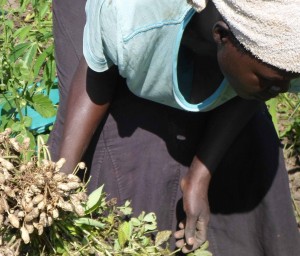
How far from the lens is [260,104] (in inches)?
86.6

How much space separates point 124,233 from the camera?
1.84 meters

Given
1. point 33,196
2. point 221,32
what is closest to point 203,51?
point 221,32

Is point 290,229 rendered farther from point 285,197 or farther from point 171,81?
point 171,81

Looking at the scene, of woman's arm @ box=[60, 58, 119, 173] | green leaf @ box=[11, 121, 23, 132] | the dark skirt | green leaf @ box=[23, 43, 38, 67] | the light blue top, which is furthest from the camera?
green leaf @ box=[23, 43, 38, 67]

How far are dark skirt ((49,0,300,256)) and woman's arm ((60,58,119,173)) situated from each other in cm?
10

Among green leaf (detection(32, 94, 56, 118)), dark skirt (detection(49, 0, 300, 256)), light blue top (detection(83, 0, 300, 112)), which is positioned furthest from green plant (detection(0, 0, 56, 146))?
light blue top (detection(83, 0, 300, 112))

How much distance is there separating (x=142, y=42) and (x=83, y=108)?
275mm

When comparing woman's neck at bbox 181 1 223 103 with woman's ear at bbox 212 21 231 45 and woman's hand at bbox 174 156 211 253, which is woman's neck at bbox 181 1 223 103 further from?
woman's hand at bbox 174 156 211 253

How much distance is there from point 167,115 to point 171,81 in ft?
0.87

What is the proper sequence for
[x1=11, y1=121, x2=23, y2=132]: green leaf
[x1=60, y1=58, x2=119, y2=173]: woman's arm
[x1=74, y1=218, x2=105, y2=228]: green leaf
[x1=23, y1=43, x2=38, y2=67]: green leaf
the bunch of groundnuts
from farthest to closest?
1. [x1=23, y1=43, x2=38, y2=67]: green leaf
2. [x1=11, y1=121, x2=23, y2=132]: green leaf
3. [x1=60, y1=58, x2=119, y2=173]: woman's arm
4. [x1=74, y1=218, x2=105, y2=228]: green leaf
5. the bunch of groundnuts

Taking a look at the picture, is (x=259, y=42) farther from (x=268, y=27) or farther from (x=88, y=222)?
(x=88, y=222)

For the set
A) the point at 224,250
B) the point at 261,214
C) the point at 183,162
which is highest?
the point at 183,162

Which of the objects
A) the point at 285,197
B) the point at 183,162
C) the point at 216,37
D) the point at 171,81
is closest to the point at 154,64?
the point at 171,81

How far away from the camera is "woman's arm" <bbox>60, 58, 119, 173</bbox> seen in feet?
6.79
